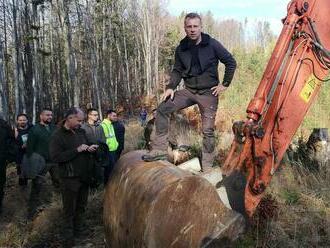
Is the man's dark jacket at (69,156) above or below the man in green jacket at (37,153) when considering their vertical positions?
above

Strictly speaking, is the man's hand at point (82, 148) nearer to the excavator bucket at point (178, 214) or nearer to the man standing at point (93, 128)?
the man standing at point (93, 128)

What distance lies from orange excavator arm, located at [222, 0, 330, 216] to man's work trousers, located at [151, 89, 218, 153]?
95cm

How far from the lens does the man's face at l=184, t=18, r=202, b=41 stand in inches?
219

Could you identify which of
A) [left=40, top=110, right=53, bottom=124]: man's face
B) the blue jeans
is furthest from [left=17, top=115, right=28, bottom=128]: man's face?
the blue jeans

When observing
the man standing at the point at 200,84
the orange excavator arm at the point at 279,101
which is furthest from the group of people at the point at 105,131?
the orange excavator arm at the point at 279,101

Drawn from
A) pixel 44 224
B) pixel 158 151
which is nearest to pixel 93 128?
pixel 44 224

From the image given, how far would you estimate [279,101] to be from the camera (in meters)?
4.72

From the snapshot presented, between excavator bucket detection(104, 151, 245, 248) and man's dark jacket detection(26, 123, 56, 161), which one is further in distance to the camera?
man's dark jacket detection(26, 123, 56, 161)

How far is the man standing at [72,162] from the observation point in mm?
6930

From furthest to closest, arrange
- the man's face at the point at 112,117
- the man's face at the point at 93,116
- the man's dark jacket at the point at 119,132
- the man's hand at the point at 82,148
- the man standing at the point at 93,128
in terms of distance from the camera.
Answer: the man's dark jacket at the point at 119,132
the man's face at the point at 112,117
the man's face at the point at 93,116
the man standing at the point at 93,128
the man's hand at the point at 82,148

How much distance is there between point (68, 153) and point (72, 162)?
16 centimetres

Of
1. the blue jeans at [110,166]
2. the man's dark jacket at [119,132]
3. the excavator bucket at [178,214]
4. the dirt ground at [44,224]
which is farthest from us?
the man's dark jacket at [119,132]

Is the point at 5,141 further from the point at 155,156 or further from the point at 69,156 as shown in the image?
the point at 155,156

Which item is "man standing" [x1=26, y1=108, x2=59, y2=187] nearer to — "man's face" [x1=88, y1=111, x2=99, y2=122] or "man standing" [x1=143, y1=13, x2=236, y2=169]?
"man's face" [x1=88, y1=111, x2=99, y2=122]
